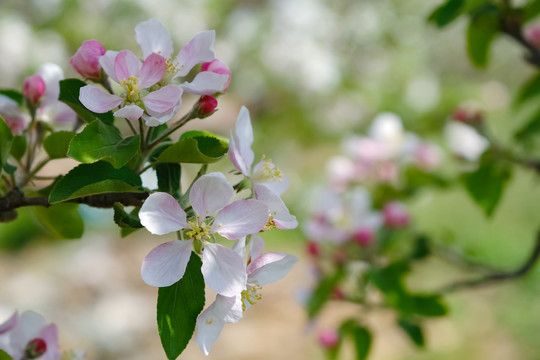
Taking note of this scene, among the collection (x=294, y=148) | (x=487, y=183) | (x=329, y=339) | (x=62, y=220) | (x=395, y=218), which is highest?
(x=62, y=220)

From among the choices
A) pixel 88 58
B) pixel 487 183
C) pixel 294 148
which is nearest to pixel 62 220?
pixel 88 58

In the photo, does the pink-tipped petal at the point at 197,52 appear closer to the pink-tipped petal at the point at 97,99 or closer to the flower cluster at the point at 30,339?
the pink-tipped petal at the point at 97,99

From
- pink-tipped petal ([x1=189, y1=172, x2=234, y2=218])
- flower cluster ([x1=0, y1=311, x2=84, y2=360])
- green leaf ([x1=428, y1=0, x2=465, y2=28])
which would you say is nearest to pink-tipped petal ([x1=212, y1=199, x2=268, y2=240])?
pink-tipped petal ([x1=189, y1=172, x2=234, y2=218])

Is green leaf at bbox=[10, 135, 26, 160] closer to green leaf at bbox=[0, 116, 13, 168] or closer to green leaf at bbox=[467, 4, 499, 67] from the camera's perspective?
green leaf at bbox=[0, 116, 13, 168]

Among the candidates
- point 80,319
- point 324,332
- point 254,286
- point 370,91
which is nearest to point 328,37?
point 370,91

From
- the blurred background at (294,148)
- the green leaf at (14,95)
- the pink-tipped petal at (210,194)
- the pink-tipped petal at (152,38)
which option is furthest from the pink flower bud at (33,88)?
the blurred background at (294,148)

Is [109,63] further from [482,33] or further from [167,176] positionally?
[482,33]

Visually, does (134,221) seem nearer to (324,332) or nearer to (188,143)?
(188,143)
